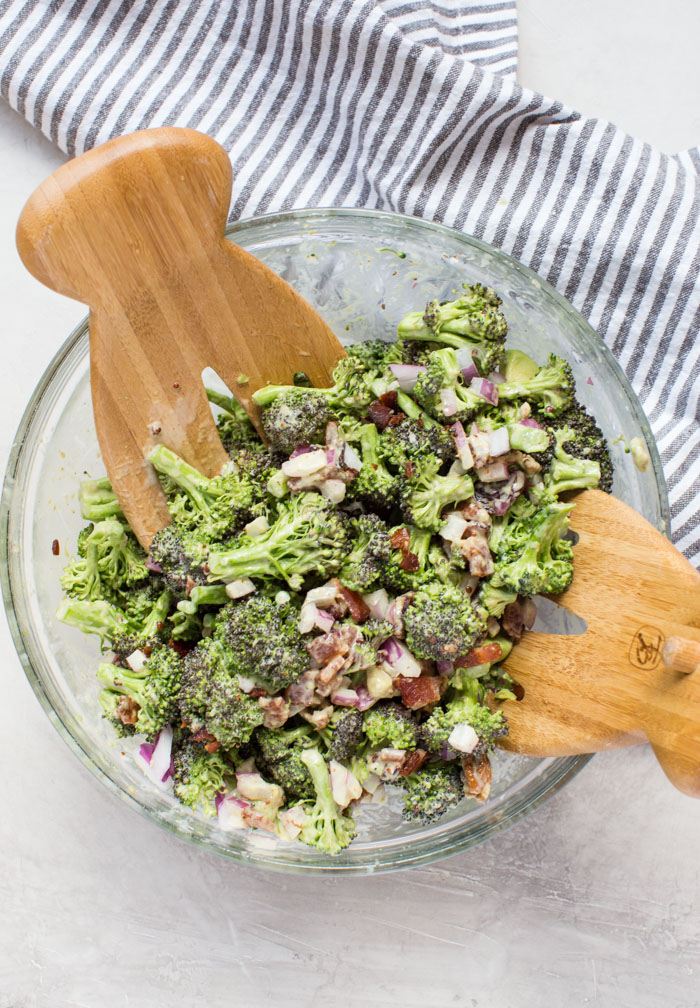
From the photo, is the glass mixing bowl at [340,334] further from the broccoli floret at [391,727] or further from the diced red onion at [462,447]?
the diced red onion at [462,447]

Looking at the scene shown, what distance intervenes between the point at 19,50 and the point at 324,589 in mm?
2253

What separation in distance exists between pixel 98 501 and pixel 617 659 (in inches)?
68.2

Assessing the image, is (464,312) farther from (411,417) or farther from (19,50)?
(19,50)

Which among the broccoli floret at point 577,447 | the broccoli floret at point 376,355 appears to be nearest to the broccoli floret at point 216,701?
the broccoli floret at point 376,355

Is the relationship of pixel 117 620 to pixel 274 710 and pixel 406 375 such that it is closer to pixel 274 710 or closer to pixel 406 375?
pixel 274 710

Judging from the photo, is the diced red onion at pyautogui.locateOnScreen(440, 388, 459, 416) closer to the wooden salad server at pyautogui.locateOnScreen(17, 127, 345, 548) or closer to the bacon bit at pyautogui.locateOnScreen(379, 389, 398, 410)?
the bacon bit at pyautogui.locateOnScreen(379, 389, 398, 410)

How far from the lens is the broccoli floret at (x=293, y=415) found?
94.6 inches

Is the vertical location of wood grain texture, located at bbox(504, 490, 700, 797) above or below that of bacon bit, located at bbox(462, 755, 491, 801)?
above

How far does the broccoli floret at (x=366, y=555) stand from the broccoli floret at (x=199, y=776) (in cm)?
69

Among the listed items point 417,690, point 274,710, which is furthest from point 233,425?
point 417,690

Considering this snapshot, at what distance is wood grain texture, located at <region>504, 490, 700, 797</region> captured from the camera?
2.05 metres

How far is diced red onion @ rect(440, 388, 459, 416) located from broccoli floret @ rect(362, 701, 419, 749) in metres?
0.91

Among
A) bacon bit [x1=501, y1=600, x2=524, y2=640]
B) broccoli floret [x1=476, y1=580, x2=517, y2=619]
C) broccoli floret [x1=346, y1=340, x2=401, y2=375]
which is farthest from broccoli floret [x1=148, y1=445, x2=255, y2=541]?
bacon bit [x1=501, y1=600, x2=524, y2=640]

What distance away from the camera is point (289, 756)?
2410 millimetres
